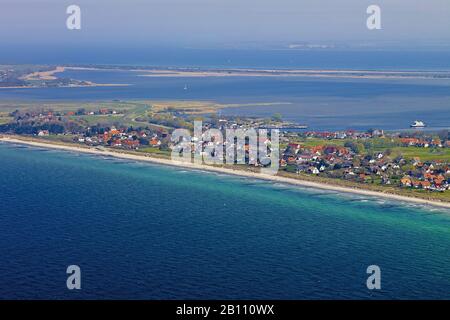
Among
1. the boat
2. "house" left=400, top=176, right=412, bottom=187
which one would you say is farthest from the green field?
the boat

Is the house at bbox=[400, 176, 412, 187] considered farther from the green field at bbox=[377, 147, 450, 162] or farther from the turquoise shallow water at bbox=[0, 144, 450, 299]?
the green field at bbox=[377, 147, 450, 162]

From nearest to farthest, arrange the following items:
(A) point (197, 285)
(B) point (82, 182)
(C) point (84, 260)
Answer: (A) point (197, 285) < (C) point (84, 260) < (B) point (82, 182)

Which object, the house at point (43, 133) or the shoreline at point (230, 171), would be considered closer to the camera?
the shoreline at point (230, 171)

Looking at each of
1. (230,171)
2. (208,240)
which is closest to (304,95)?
(230,171)

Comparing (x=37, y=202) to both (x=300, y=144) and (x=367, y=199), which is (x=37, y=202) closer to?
(x=367, y=199)

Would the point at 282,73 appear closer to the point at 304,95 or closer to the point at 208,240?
the point at 304,95

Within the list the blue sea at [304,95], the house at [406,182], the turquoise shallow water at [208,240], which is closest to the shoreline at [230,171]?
the turquoise shallow water at [208,240]

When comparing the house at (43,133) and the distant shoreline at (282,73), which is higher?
the distant shoreline at (282,73)

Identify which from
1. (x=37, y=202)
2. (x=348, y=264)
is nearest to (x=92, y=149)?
(x=37, y=202)

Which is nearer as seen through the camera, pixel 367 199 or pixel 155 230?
pixel 155 230

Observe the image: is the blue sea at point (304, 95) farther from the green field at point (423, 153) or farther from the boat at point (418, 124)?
the green field at point (423, 153)
